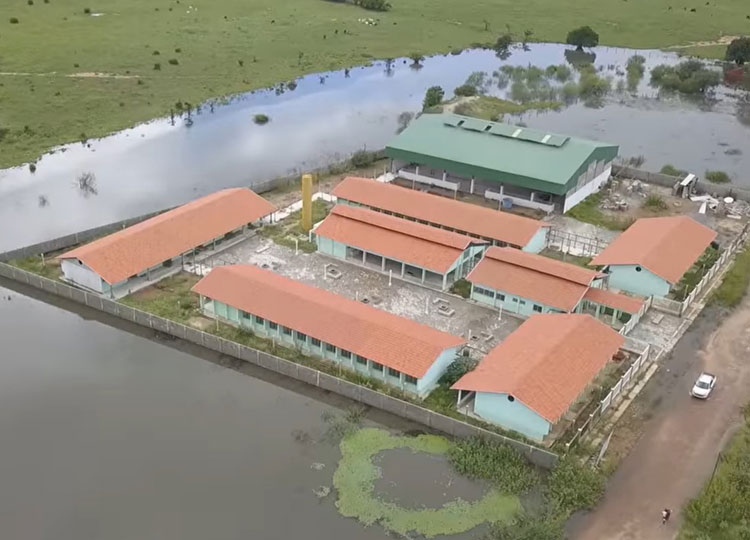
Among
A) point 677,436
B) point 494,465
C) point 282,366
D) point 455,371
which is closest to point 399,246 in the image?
point 455,371

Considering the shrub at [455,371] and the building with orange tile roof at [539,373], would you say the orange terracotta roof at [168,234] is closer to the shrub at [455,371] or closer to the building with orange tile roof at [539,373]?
the shrub at [455,371]

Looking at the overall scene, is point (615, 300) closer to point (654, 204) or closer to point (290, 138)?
Result: point (654, 204)

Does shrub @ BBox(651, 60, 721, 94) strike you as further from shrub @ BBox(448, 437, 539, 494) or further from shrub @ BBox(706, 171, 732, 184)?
shrub @ BBox(448, 437, 539, 494)

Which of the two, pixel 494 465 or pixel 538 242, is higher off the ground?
pixel 538 242

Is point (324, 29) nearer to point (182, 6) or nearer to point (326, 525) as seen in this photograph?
point (182, 6)

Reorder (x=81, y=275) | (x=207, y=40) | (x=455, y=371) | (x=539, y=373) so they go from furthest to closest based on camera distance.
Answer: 1. (x=207, y=40)
2. (x=81, y=275)
3. (x=455, y=371)
4. (x=539, y=373)

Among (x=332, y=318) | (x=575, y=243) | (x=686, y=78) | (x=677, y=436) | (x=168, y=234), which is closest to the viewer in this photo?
(x=677, y=436)

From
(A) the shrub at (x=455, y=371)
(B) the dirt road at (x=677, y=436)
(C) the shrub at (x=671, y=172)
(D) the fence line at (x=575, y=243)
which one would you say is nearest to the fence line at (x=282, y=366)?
(A) the shrub at (x=455, y=371)
